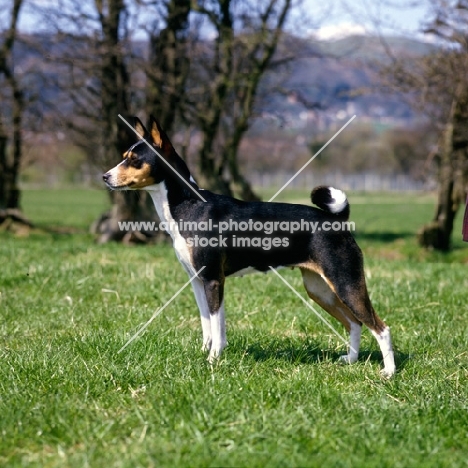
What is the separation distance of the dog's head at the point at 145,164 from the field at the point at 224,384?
123 cm

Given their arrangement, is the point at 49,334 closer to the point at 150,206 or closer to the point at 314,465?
the point at 314,465

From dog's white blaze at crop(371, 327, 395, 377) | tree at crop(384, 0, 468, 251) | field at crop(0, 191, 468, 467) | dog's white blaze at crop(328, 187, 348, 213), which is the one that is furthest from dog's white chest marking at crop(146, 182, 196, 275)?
tree at crop(384, 0, 468, 251)

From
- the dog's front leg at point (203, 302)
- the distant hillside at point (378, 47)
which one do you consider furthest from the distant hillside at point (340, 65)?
the dog's front leg at point (203, 302)

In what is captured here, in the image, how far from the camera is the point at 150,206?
14891mm

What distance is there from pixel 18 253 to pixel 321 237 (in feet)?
20.5

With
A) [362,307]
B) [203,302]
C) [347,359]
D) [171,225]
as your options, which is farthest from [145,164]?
[347,359]

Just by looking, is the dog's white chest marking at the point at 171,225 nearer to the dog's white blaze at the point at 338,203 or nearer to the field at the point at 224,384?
the field at the point at 224,384

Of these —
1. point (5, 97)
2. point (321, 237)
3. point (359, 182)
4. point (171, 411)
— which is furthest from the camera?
point (359, 182)

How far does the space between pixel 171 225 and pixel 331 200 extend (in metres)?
1.22

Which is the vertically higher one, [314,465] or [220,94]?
[220,94]

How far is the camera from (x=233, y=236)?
5.27 meters

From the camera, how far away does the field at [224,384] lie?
361cm

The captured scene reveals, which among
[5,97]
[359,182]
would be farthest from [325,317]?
[359,182]

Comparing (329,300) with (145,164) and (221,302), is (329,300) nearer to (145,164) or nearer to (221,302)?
(221,302)
